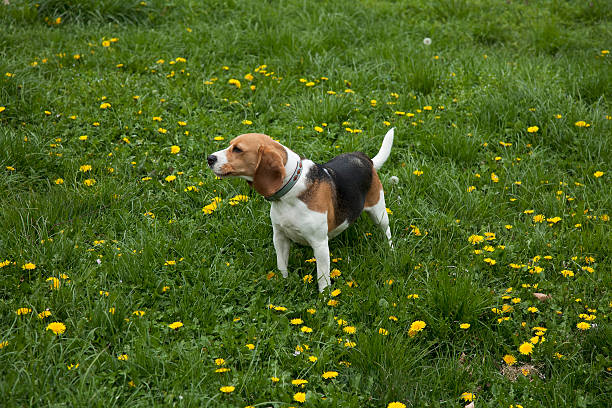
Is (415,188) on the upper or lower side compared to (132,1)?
lower

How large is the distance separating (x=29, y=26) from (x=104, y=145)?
286cm

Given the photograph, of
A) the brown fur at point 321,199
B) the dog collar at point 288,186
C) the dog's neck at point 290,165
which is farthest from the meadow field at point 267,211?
the dog's neck at point 290,165

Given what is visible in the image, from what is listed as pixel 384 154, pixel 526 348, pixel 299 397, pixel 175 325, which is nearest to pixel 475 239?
pixel 384 154

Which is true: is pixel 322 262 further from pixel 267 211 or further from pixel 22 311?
pixel 22 311

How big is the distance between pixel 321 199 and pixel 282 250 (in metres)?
0.50

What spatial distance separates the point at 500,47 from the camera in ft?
25.8

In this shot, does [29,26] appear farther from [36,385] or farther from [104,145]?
[36,385]

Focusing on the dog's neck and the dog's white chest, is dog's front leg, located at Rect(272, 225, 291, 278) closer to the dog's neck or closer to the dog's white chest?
the dog's white chest

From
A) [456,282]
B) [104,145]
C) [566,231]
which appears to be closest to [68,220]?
[104,145]

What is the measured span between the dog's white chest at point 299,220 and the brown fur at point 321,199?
0.03 meters

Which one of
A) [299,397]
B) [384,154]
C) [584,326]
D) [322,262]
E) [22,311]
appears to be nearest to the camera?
[299,397]

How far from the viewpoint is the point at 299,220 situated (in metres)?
3.79

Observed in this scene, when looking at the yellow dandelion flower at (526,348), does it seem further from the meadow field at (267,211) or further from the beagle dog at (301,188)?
the beagle dog at (301,188)

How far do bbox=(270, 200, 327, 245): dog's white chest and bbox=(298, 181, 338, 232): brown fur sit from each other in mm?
34
